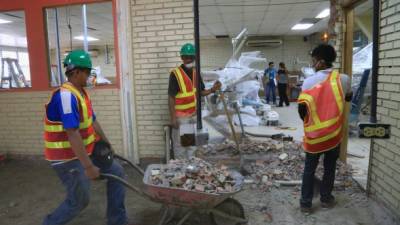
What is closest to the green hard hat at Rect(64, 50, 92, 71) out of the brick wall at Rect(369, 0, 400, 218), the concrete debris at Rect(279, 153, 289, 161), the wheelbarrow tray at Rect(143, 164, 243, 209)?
the wheelbarrow tray at Rect(143, 164, 243, 209)

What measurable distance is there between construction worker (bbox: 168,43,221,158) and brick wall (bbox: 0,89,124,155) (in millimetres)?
1269

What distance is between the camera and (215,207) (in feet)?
9.78

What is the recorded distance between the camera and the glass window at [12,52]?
7909mm

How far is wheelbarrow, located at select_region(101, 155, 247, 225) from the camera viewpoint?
259 centimetres

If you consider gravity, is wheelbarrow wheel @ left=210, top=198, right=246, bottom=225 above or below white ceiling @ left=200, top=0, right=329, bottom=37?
below

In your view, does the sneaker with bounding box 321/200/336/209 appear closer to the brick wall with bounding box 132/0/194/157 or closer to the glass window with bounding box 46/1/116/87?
the brick wall with bounding box 132/0/194/157

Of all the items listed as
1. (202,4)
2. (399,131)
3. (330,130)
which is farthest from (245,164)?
(202,4)

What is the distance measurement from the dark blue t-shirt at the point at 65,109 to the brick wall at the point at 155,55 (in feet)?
7.82

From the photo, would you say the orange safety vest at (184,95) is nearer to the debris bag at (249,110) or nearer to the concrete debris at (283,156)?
the concrete debris at (283,156)

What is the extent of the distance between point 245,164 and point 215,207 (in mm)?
1818

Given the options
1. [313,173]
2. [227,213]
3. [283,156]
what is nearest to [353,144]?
[283,156]

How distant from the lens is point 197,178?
282cm

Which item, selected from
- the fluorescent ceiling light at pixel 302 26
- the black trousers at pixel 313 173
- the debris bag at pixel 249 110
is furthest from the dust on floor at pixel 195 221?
the fluorescent ceiling light at pixel 302 26

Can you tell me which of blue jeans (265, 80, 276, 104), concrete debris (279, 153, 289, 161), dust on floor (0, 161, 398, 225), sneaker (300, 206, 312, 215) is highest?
blue jeans (265, 80, 276, 104)
